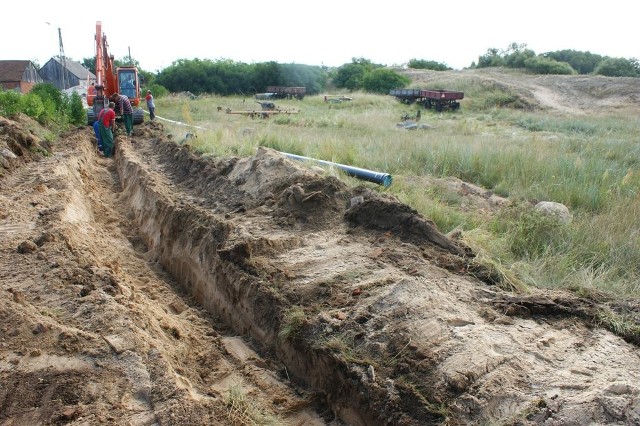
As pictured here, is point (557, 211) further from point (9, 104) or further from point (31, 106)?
point (31, 106)

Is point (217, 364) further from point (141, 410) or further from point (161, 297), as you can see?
point (161, 297)

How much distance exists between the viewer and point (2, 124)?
1255 centimetres

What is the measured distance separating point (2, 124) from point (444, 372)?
41.9ft

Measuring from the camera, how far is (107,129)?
14.1 m

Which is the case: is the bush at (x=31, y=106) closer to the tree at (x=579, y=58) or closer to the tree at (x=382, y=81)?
the tree at (x=382, y=81)

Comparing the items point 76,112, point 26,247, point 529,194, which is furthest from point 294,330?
point 76,112

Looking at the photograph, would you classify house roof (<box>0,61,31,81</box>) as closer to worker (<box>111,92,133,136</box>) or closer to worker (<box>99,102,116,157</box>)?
worker (<box>111,92,133,136</box>)

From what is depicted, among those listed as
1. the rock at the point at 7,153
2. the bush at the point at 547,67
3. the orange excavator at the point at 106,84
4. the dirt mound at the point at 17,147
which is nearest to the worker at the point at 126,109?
the orange excavator at the point at 106,84

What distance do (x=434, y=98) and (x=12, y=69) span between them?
4321cm

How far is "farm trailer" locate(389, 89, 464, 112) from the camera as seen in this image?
1259 inches

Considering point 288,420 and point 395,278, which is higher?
point 395,278

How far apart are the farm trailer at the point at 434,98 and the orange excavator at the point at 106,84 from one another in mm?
18706

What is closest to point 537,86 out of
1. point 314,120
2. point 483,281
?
point 314,120

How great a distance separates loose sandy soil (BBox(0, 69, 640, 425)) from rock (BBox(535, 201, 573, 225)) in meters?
1.73
